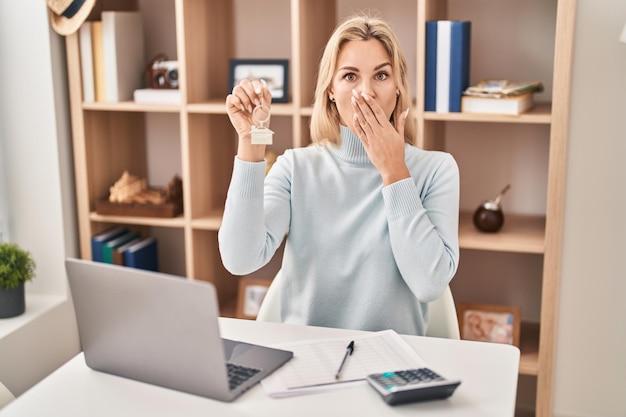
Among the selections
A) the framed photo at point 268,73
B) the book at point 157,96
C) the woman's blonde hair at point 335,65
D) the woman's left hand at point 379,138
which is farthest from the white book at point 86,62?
the woman's left hand at point 379,138

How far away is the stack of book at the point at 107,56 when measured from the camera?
110 inches

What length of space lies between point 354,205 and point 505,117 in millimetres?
775

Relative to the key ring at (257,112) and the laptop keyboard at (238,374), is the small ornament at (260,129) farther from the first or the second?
the laptop keyboard at (238,374)

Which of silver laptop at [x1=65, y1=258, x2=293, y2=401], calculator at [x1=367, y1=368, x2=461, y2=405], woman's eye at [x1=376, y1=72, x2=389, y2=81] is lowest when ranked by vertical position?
calculator at [x1=367, y1=368, x2=461, y2=405]

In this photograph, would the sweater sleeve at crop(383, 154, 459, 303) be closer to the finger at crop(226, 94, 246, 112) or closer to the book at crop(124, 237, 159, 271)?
the finger at crop(226, 94, 246, 112)

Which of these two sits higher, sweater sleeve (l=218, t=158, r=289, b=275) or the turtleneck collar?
the turtleneck collar

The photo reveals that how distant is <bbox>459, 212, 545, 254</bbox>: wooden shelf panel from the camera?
2459 mm

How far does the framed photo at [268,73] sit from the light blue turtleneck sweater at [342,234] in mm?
873

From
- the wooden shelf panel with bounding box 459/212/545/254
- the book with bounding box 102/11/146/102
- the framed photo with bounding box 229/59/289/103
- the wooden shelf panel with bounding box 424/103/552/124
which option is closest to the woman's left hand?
the wooden shelf panel with bounding box 424/103/552/124

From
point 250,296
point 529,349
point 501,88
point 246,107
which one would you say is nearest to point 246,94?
point 246,107

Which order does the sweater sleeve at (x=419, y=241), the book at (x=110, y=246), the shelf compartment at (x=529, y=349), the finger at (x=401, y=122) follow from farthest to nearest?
the book at (x=110, y=246), the shelf compartment at (x=529, y=349), the finger at (x=401, y=122), the sweater sleeve at (x=419, y=241)

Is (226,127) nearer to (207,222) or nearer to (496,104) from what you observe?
(207,222)

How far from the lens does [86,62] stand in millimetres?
2807

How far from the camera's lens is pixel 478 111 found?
2.45 meters
